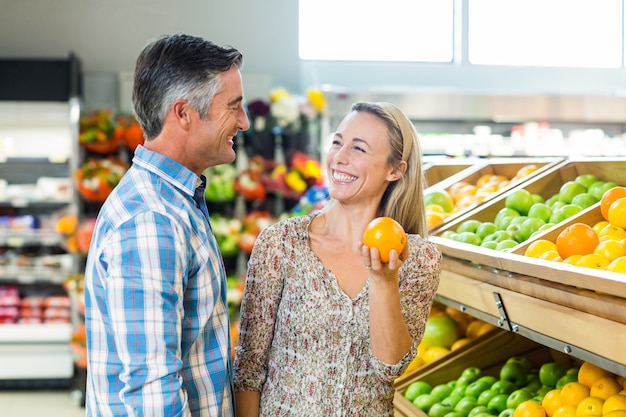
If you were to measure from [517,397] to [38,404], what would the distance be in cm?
491

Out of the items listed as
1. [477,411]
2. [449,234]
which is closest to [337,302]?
[477,411]

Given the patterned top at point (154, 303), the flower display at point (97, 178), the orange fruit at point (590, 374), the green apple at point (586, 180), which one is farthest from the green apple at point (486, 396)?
the flower display at point (97, 178)

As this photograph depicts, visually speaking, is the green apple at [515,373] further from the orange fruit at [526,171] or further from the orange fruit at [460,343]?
the orange fruit at [526,171]

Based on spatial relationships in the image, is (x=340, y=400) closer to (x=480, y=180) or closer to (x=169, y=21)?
(x=480, y=180)

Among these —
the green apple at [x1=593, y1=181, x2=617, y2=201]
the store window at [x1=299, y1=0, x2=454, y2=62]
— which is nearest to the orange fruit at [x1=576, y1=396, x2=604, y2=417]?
the green apple at [x1=593, y1=181, x2=617, y2=201]

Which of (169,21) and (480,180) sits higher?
(169,21)

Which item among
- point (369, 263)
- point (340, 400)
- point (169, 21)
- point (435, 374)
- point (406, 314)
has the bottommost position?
point (435, 374)

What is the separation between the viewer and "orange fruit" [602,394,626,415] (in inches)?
76.6

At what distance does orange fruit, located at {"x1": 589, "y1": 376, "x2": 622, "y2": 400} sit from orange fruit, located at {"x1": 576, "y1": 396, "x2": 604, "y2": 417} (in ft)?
0.09

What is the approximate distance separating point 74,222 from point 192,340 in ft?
17.2

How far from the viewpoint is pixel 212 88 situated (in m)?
1.55

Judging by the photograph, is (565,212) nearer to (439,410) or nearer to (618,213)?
(618,213)

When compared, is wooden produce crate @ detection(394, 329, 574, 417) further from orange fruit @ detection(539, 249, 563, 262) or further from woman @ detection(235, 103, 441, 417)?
woman @ detection(235, 103, 441, 417)

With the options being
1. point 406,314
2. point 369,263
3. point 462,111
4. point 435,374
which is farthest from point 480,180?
point 462,111
